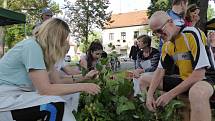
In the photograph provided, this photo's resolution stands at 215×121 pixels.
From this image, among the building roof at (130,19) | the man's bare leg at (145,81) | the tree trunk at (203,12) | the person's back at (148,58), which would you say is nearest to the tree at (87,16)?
→ the tree trunk at (203,12)

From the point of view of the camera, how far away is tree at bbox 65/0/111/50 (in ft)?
75.3

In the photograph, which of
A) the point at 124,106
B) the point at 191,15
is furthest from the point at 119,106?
the point at 191,15

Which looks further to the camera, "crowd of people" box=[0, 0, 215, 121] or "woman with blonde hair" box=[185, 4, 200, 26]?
"woman with blonde hair" box=[185, 4, 200, 26]

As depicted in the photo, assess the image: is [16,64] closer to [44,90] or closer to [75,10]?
[44,90]

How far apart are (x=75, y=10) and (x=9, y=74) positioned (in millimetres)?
21119

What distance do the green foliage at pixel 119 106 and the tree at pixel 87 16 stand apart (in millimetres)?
19124

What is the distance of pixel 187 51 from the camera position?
323 cm

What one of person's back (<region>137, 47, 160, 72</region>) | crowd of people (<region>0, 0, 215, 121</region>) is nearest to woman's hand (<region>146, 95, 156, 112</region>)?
crowd of people (<region>0, 0, 215, 121</region>)

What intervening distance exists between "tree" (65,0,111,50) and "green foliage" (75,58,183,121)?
1912 cm

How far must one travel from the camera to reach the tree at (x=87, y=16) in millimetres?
22938

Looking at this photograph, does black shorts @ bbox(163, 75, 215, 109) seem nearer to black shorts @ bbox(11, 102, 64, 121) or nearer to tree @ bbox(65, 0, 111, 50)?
black shorts @ bbox(11, 102, 64, 121)

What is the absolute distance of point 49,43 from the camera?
2.91 metres

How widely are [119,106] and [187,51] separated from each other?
29.5 inches

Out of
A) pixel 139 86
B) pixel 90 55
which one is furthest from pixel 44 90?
pixel 90 55
